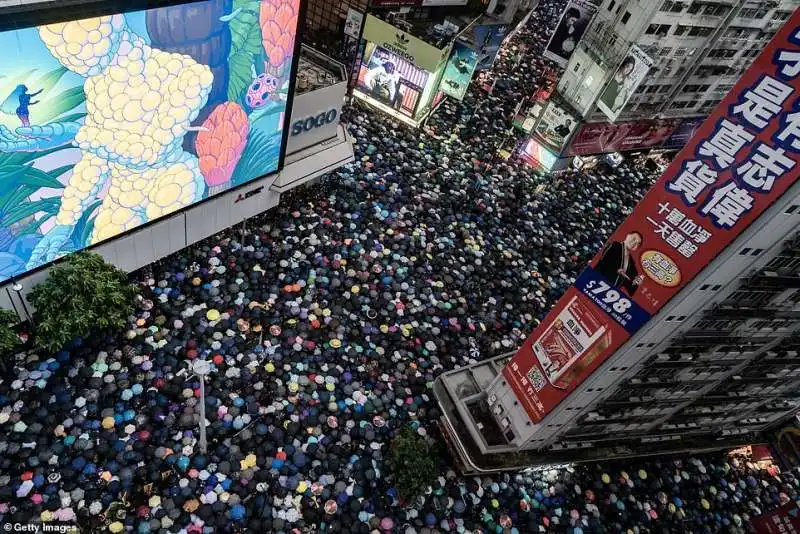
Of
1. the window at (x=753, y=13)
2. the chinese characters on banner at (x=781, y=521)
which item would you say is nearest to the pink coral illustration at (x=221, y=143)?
the chinese characters on banner at (x=781, y=521)

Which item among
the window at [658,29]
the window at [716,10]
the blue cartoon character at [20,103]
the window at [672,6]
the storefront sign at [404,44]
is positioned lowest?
the storefront sign at [404,44]

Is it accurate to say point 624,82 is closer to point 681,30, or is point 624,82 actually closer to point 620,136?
point 681,30

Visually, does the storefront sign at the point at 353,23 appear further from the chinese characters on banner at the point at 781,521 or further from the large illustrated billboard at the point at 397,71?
the chinese characters on banner at the point at 781,521

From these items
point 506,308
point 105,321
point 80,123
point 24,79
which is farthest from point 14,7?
point 506,308

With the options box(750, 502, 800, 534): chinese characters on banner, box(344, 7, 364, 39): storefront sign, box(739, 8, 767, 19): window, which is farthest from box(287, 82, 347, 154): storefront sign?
box(739, 8, 767, 19): window

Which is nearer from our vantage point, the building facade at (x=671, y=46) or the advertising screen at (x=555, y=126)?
the building facade at (x=671, y=46)

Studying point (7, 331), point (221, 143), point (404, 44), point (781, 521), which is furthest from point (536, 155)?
point (7, 331)

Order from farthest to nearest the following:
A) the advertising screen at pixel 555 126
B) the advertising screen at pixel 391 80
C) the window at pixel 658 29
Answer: the advertising screen at pixel 555 126, the advertising screen at pixel 391 80, the window at pixel 658 29

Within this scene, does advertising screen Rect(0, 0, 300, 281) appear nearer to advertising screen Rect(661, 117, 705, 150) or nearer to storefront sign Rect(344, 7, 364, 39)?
Answer: storefront sign Rect(344, 7, 364, 39)
